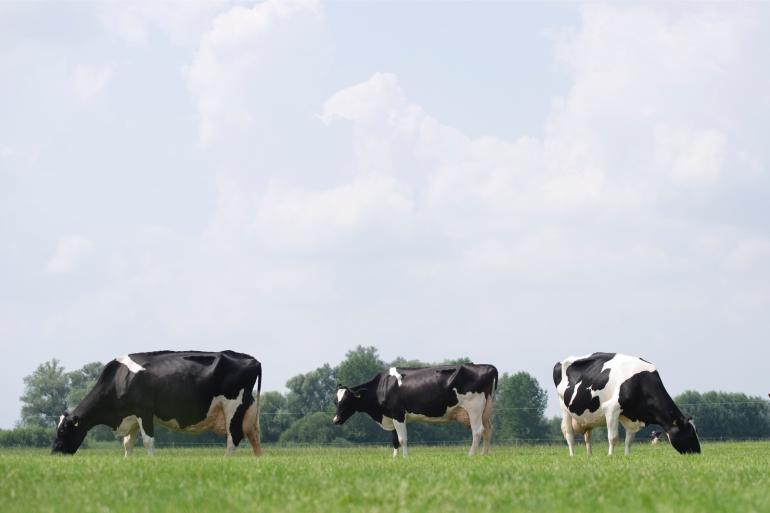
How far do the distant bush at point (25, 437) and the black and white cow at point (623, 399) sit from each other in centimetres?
4717

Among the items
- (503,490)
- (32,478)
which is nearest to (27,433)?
(32,478)

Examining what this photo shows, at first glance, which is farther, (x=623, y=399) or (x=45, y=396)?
(x=45, y=396)

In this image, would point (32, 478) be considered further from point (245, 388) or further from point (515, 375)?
point (515, 375)

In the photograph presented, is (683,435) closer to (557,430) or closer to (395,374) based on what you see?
(395,374)

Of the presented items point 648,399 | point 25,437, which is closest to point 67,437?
point 648,399

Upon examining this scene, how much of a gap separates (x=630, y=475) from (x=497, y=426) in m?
85.9

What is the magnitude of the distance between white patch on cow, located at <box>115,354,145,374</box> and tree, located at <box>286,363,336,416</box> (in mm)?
86344

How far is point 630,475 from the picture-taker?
15.7 m

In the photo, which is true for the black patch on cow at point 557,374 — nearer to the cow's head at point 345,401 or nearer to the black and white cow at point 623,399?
the black and white cow at point 623,399

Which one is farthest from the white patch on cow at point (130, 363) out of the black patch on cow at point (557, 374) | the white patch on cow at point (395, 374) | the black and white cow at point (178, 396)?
the black patch on cow at point (557, 374)

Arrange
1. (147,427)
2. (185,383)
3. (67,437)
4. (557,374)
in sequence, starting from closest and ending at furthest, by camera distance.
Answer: (147,427) < (185,383) < (67,437) < (557,374)

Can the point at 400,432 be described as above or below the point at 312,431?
below

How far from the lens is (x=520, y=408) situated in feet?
325

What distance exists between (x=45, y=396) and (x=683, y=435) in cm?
9459
